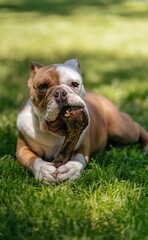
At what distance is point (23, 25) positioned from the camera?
434 inches

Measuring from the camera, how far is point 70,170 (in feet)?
11.1

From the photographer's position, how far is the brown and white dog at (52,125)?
129 inches

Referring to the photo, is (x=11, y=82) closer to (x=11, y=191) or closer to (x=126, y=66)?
(x=126, y=66)

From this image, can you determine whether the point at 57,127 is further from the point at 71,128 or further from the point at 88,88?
the point at 88,88

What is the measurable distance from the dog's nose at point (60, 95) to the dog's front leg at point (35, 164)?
1.50 ft

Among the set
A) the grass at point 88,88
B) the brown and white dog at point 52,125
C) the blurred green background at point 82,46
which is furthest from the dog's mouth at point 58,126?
the blurred green background at point 82,46

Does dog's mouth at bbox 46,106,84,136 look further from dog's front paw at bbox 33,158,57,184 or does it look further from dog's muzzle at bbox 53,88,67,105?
dog's front paw at bbox 33,158,57,184

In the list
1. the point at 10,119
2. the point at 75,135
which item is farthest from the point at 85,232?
the point at 10,119

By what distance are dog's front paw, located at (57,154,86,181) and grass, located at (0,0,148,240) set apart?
0.06m

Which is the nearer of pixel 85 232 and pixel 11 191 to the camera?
pixel 85 232

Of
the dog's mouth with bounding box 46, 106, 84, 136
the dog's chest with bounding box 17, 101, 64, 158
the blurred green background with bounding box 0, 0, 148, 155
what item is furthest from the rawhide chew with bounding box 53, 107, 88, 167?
the blurred green background with bounding box 0, 0, 148, 155

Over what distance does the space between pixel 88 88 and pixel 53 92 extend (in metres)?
3.43

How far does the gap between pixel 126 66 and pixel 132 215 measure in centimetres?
539

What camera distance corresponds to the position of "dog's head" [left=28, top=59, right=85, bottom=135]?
323 centimetres
